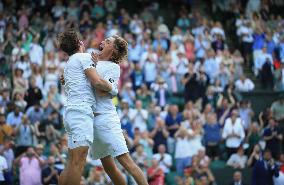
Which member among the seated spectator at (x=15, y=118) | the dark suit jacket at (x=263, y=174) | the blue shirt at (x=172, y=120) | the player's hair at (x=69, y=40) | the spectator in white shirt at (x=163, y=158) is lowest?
the dark suit jacket at (x=263, y=174)

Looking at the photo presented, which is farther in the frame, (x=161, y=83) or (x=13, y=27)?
(x=13, y=27)

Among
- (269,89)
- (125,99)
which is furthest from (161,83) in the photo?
(269,89)

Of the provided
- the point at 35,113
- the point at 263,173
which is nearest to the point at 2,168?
the point at 35,113

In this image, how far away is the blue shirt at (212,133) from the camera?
20.4m

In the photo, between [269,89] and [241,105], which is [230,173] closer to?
[241,105]

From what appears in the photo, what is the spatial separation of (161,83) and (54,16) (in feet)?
19.0

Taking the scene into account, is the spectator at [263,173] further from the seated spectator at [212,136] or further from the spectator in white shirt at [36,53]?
the spectator in white shirt at [36,53]

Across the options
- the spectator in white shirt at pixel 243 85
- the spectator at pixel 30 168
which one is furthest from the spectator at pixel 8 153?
the spectator in white shirt at pixel 243 85

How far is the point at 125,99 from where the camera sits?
2100 centimetres

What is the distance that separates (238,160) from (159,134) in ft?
6.78

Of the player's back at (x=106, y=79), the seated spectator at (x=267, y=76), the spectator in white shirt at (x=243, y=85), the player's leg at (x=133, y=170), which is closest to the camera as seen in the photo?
the player's leg at (x=133, y=170)

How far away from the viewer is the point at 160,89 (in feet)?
71.4

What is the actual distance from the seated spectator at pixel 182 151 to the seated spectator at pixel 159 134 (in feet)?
1.15

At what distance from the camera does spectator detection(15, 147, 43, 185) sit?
1709cm
